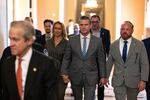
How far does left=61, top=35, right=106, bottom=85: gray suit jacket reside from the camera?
479 centimetres

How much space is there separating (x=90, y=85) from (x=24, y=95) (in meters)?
2.46

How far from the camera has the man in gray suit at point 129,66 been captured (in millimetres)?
4738

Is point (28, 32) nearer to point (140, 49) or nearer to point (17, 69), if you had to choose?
point (17, 69)

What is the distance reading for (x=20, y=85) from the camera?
2.45m

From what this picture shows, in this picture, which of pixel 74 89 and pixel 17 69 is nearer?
pixel 17 69

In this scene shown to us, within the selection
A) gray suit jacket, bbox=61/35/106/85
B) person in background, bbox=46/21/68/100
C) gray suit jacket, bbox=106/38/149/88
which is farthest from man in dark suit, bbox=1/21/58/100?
person in background, bbox=46/21/68/100

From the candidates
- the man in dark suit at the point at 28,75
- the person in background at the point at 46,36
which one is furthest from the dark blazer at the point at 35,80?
the person in background at the point at 46,36

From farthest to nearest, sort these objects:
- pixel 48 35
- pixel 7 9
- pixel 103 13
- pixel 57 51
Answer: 1. pixel 103 13
2. pixel 7 9
3. pixel 48 35
4. pixel 57 51

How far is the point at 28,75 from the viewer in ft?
8.07

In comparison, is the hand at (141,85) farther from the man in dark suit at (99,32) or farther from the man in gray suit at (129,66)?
the man in dark suit at (99,32)

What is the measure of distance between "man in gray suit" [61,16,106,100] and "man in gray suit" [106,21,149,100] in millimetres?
217

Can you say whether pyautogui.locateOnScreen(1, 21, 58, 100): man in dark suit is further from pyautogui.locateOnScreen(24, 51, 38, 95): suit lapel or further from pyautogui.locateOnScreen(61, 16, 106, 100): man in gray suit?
pyautogui.locateOnScreen(61, 16, 106, 100): man in gray suit

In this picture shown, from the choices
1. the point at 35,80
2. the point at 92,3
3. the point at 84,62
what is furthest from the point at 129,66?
the point at 92,3

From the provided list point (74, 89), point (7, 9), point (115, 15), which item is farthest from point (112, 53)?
point (115, 15)
